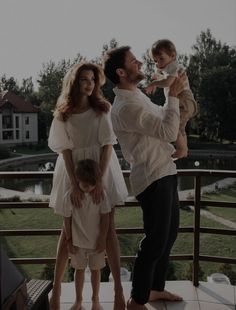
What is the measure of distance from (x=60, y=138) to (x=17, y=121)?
3260 cm

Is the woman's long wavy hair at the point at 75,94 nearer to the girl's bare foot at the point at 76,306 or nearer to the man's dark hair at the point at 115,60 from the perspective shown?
the man's dark hair at the point at 115,60

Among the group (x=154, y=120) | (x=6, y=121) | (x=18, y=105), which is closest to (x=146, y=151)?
(x=154, y=120)

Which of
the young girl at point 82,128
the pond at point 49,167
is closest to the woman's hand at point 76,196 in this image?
the young girl at point 82,128

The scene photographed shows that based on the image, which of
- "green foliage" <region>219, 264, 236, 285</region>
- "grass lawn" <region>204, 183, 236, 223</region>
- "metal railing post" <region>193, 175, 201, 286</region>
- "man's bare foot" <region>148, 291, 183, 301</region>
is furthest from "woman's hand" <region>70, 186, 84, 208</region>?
"grass lawn" <region>204, 183, 236, 223</region>

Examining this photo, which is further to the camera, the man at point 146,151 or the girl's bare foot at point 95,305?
the girl's bare foot at point 95,305

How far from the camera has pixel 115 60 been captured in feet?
6.81

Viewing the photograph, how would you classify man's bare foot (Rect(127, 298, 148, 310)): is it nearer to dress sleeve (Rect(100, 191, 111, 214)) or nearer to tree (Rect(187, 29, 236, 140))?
dress sleeve (Rect(100, 191, 111, 214))

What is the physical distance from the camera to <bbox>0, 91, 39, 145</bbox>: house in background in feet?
108

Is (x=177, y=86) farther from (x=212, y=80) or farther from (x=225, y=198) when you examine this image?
(x=212, y=80)

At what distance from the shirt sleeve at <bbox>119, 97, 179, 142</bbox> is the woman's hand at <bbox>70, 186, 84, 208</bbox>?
45cm

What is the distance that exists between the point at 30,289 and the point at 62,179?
85 cm

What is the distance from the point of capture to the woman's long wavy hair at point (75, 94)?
2.20m

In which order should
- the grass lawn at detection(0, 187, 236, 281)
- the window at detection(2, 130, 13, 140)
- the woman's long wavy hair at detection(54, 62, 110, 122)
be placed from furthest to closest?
the window at detection(2, 130, 13, 140), the grass lawn at detection(0, 187, 236, 281), the woman's long wavy hair at detection(54, 62, 110, 122)

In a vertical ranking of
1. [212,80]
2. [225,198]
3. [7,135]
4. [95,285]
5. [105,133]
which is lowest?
[225,198]
